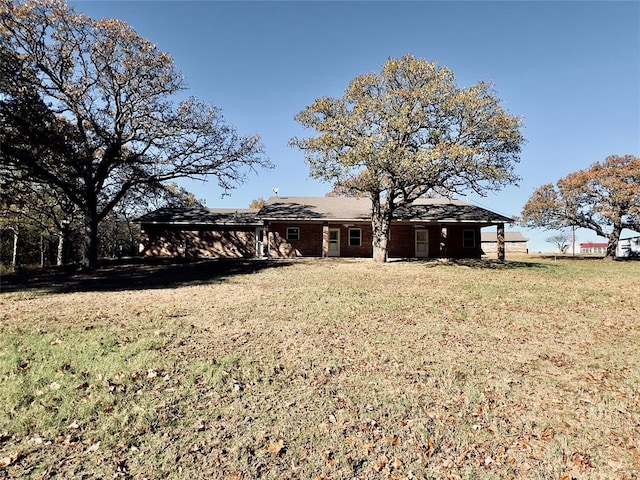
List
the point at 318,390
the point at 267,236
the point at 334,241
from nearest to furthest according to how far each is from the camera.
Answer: the point at 318,390 < the point at 267,236 < the point at 334,241

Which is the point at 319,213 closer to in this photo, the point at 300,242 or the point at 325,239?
the point at 325,239

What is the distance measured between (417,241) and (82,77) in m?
21.3

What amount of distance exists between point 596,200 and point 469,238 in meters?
13.8

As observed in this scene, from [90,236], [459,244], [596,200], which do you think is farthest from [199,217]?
[596,200]

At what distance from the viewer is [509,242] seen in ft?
207

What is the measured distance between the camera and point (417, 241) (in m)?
25.2

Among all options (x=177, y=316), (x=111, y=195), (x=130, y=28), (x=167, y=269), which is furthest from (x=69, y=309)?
(x=111, y=195)

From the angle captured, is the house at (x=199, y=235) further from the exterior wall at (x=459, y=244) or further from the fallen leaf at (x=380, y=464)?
the fallen leaf at (x=380, y=464)

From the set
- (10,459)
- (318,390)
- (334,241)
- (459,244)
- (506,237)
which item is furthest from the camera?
(506,237)

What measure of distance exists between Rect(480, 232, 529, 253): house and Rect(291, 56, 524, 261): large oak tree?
45.5 m

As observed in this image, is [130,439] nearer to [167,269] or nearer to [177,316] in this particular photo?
[177,316]

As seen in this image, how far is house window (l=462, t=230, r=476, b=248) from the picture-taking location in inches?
1003

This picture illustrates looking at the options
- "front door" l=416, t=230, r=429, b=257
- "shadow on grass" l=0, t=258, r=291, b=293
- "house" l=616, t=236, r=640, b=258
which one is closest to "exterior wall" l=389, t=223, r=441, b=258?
"front door" l=416, t=230, r=429, b=257

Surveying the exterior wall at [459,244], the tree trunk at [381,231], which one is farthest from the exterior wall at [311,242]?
the exterior wall at [459,244]
